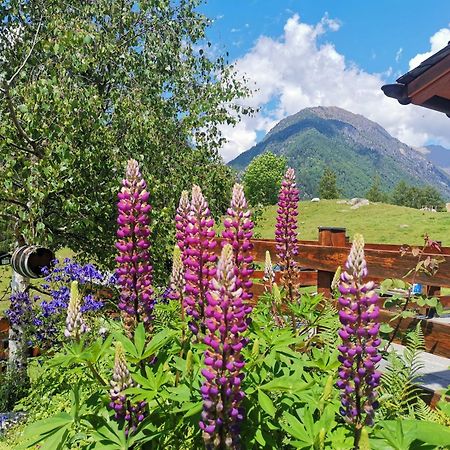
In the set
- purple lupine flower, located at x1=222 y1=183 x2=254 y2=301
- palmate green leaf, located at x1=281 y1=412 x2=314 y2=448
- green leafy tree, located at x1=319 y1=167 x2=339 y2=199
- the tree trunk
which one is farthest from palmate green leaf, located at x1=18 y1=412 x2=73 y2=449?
green leafy tree, located at x1=319 y1=167 x2=339 y2=199

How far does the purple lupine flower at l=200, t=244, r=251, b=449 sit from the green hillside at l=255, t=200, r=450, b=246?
2654 centimetres

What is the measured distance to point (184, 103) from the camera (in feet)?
32.7

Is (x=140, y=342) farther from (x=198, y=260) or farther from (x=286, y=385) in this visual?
(x=286, y=385)

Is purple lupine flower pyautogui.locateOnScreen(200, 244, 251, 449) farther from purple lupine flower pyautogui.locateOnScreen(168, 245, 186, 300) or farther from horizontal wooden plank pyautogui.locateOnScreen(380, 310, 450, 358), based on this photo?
horizontal wooden plank pyautogui.locateOnScreen(380, 310, 450, 358)

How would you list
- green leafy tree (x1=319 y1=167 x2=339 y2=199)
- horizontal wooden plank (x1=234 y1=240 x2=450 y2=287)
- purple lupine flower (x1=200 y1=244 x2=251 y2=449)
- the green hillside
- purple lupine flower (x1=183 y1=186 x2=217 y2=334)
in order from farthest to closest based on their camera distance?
green leafy tree (x1=319 y1=167 x2=339 y2=199) < the green hillside < horizontal wooden plank (x1=234 y1=240 x2=450 y2=287) < purple lupine flower (x1=183 y1=186 x2=217 y2=334) < purple lupine flower (x1=200 y1=244 x2=251 y2=449)

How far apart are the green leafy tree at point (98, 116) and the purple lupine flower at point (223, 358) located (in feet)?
16.5

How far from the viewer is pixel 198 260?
2.43 meters

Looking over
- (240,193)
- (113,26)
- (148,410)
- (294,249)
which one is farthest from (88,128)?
(148,410)

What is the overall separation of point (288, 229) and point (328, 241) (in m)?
1.61

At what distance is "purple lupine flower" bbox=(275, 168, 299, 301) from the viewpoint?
3.86 m

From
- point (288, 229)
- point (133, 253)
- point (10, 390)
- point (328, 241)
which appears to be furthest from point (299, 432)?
point (10, 390)

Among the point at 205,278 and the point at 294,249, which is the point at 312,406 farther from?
the point at 294,249

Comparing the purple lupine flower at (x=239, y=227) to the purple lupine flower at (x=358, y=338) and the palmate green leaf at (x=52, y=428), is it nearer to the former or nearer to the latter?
the purple lupine flower at (x=358, y=338)

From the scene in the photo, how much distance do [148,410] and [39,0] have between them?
289 inches
